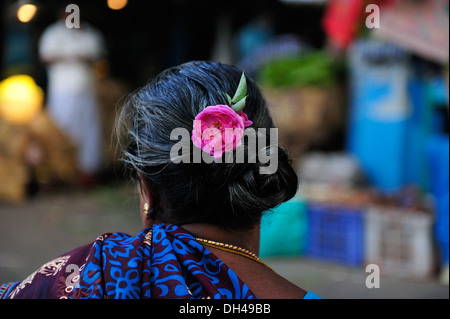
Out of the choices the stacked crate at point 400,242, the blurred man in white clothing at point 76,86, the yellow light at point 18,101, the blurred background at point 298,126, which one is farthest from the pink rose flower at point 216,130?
the blurred man in white clothing at point 76,86

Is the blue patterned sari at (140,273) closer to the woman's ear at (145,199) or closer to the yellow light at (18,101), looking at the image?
the woman's ear at (145,199)

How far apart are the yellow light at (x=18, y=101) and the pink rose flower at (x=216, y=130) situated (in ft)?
20.4

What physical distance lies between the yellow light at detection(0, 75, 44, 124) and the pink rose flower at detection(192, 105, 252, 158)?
6219 millimetres

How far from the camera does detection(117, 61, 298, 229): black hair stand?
4.44 ft

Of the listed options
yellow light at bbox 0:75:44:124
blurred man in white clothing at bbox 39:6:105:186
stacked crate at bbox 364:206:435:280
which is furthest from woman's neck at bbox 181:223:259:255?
blurred man in white clothing at bbox 39:6:105:186

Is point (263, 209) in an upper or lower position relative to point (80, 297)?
upper

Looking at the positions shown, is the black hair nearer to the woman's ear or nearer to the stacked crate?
the woman's ear

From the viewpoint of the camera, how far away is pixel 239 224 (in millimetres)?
1410

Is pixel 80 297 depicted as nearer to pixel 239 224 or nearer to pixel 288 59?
pixel 239 224

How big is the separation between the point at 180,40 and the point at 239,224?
8.34 metres

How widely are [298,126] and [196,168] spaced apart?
4.60 m
